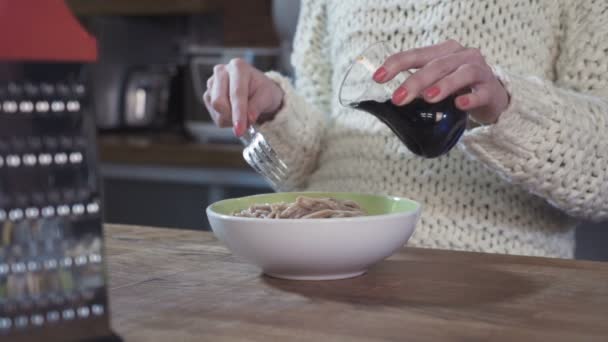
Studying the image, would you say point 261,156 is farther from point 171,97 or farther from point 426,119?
point 171,97

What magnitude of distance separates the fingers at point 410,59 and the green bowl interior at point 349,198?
134mm

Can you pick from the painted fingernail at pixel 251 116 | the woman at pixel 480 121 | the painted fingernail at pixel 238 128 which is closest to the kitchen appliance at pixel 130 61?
the woman at pixel 480 121

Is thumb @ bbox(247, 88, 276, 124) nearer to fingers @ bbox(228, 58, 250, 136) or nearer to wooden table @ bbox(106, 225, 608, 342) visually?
fingers @ bbox(228, 58, 250, 136)

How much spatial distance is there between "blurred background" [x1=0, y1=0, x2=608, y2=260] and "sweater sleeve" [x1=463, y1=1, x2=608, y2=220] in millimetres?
898

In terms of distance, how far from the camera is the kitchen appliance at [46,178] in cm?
52

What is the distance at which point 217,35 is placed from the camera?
3145 mm

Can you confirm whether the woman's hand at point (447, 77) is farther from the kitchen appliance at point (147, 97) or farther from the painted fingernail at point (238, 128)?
Result: the kitchen appliance at point (147, 97)

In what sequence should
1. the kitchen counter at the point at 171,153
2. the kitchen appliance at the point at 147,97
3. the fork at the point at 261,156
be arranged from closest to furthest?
the fork at the point at 261,156 → the kitchen counter at the point at 171,153 → the kitchen appliance at the point at 147,97

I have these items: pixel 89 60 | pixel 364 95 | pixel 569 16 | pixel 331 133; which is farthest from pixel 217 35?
pixel 89 60

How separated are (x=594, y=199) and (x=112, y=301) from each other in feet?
2.29

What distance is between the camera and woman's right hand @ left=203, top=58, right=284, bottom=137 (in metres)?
0.98

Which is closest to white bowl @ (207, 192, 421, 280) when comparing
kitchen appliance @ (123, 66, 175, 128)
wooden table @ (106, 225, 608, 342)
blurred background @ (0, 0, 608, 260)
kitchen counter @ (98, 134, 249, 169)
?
wooden table @ (106, 225, 608, 342)

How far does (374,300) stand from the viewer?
28.1 inches

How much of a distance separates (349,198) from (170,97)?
6.91ft
